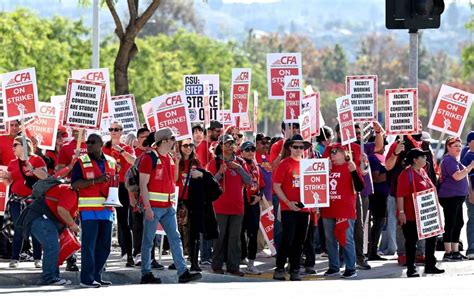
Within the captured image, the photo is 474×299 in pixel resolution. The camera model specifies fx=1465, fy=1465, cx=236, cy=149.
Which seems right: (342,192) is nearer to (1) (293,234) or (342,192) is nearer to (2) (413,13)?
(1) (293,234)

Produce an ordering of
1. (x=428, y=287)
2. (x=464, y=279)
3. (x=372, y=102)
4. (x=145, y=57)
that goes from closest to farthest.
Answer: (x=428, y=287) → (x=464, y=279) → (x=372, y=102) → (x=145, y=57)

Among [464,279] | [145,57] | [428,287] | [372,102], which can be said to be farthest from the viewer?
[145,57]

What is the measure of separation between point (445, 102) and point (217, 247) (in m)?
4.32

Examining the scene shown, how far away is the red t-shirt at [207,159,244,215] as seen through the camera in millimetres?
18578

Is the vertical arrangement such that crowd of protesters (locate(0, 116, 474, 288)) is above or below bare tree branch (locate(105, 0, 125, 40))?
below

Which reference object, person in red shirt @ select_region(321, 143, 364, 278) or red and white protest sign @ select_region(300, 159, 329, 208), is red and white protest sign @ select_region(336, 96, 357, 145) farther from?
red and white protest sign @ select_region(300, 159, 329, 208)

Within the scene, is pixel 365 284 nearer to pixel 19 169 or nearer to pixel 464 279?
pixel 464 279

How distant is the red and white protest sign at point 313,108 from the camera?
19250 mm

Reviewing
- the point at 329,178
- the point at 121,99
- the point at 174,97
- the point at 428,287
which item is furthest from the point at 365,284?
the point at 121,99

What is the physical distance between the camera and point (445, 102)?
2078 centimetres

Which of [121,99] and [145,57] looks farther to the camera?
[145,57]

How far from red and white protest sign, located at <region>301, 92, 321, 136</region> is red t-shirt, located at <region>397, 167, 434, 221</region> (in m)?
1.33

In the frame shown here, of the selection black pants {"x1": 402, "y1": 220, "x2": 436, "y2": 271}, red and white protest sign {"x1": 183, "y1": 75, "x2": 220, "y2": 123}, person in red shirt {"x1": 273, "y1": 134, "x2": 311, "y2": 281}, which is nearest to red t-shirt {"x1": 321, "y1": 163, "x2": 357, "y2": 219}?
person in red shirt {"x1": 273, "y1": 134, "x2": 311, "y2": 281}

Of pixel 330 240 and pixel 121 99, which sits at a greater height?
pixel 121 99
